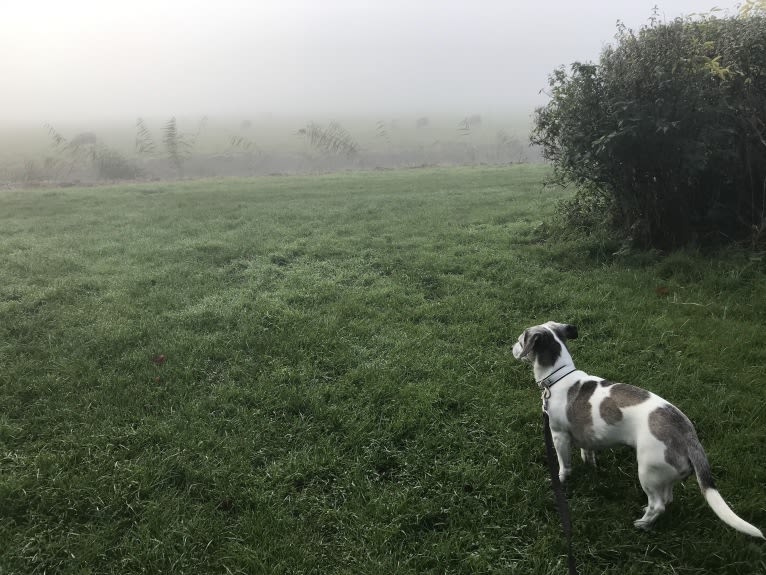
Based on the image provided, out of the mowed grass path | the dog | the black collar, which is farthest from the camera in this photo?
the black collar

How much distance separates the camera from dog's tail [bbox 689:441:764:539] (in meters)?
2.51

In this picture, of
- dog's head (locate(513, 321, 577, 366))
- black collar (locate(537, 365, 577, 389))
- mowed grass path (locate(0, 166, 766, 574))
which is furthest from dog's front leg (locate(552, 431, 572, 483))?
dog's head (locate(513, 321, 577, 366))

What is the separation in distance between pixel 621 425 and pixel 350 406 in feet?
8.11

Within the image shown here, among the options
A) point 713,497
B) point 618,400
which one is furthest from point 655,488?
point 618,400

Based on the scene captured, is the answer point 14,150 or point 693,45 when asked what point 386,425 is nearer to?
point 693,45

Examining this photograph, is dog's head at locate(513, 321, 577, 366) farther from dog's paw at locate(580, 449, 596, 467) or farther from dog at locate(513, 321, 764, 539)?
dog's paw at locate(580, 449, 596, 467)

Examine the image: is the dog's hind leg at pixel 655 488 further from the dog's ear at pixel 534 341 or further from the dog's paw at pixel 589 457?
the dog's ear at pixel 534 341

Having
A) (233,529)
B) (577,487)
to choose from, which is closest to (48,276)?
(233,529)

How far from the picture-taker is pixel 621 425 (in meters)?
3.24

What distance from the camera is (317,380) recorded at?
5117mm

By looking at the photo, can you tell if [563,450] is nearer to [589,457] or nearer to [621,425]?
[589,457]

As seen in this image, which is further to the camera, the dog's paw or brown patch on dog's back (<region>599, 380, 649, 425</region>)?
the dog's paw

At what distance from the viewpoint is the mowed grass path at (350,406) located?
3.22m

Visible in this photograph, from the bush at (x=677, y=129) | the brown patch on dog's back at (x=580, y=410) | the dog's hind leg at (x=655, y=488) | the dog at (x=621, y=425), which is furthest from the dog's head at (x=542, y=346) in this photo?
the bush at (x=677, y=129)
